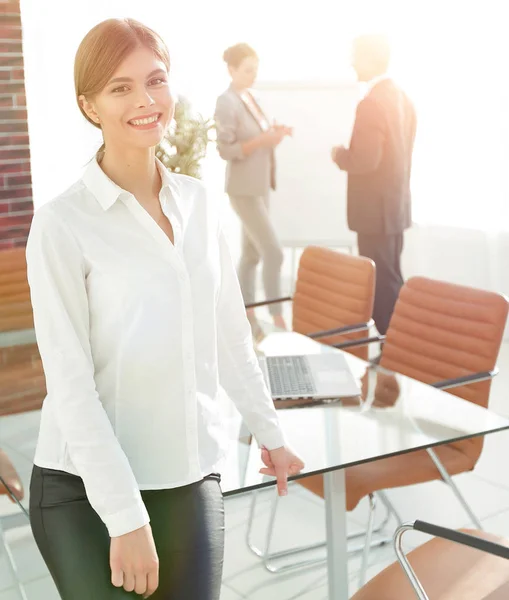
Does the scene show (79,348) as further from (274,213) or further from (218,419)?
(274,213)

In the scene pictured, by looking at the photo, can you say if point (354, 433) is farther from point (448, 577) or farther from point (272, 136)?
point (272, 136)

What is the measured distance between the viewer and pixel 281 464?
1643 mm

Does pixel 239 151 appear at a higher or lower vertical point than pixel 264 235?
higher

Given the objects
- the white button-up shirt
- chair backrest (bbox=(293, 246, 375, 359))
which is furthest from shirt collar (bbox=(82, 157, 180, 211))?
chair backrest (bbox=(293, 246, 375, 359))

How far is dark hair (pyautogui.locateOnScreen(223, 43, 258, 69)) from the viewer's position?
4.97 metres

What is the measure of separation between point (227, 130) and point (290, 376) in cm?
312

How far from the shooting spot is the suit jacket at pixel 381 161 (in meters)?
4.40

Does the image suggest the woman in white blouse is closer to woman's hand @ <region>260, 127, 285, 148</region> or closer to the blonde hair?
the blonde hair

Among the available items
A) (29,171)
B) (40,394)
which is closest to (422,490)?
(40,394)

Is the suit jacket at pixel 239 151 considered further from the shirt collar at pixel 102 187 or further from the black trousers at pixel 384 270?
the shirt collar at pixel 102 187

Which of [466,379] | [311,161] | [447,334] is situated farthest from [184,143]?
[311,161]

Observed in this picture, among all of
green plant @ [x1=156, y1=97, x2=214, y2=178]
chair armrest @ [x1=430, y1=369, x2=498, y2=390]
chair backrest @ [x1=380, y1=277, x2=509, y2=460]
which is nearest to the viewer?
chair armrest @ [x1=430, y1=369, x2=498, y2=390]

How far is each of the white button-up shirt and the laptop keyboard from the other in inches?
21.0

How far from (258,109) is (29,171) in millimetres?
1493
